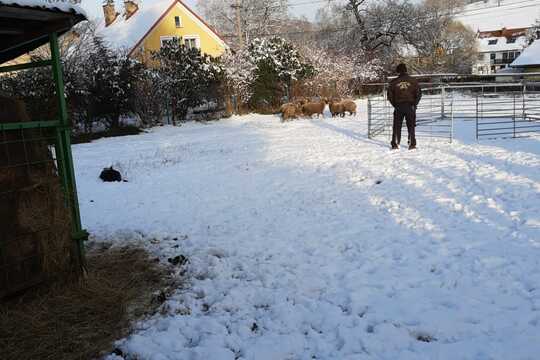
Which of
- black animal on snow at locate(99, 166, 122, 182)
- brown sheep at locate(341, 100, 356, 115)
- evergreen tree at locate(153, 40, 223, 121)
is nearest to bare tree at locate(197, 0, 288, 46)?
evergreen tree at locate(153, 40, 223, 121)

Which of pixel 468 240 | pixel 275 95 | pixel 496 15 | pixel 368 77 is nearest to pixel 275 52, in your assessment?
pixel 275 95

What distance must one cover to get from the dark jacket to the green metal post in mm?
8269

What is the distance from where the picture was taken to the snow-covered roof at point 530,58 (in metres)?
37.4

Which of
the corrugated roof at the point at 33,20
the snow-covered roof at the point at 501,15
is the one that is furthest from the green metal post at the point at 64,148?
the snow-covered roof at the point at 501,15

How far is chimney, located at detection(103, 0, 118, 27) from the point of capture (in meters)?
39.0

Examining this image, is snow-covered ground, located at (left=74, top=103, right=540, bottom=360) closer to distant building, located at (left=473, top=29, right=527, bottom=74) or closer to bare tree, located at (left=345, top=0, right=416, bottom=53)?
bare tree, located at (left=345, top=0, right=416, bottom=53)

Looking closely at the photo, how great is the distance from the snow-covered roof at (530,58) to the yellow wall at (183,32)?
24981mm

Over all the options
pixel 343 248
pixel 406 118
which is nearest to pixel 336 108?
pixel 406 118

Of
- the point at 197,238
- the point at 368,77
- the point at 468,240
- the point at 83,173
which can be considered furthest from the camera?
the point at 368,77

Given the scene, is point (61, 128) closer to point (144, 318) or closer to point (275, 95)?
point (144, 318)

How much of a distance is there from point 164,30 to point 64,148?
29.8 meters

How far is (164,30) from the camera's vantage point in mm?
31984

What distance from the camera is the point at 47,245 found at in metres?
4.36

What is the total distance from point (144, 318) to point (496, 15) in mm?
92383
